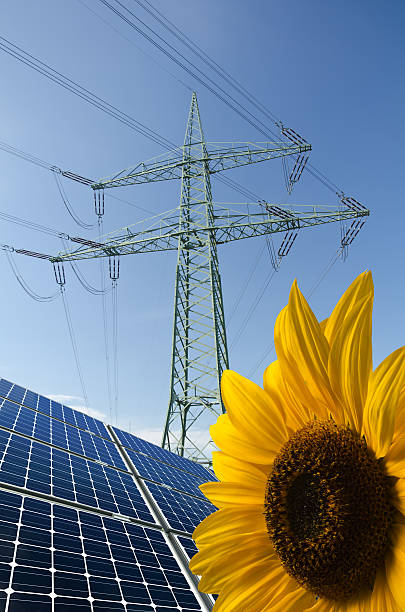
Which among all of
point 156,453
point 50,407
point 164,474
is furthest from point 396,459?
point 156,453

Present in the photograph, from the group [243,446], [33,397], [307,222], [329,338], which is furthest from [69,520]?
[307,222]

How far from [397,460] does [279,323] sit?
268 millimetres

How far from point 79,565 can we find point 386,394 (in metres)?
3.98

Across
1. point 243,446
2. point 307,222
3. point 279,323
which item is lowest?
point 243,446

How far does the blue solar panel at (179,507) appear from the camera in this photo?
5.77 m

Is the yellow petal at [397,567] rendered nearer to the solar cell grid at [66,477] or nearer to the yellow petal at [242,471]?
the yellow petal at [242,471]

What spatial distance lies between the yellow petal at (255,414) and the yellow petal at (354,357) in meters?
0.17

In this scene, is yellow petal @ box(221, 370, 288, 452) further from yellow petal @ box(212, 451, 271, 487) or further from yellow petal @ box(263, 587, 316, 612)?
yellow petal @ box(263, 587, 316, 612)

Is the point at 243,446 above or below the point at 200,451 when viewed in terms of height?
above

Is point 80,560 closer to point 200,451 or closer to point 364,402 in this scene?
point 364,402

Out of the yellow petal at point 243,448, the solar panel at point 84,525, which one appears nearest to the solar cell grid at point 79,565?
the solar panel at point 84,525

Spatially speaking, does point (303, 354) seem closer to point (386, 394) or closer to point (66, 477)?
point (386, 394)

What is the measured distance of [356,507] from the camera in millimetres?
632

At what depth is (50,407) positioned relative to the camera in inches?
368
